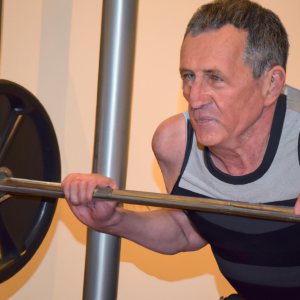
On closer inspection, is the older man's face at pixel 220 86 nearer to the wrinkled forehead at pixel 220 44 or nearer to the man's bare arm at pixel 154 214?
the wrinkled forehead at pixel 220 44

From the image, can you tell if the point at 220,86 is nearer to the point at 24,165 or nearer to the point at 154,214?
the point at 154,214

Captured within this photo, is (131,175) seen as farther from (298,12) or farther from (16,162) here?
(298,12)

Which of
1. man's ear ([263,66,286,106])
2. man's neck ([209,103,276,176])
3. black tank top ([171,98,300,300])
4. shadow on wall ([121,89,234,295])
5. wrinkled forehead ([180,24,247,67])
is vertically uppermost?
wrinkled forehead ([180,24,247,67])

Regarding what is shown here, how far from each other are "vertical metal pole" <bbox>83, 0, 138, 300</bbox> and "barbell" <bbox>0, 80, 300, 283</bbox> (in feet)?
0.48

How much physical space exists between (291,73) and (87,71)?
0.88 metres

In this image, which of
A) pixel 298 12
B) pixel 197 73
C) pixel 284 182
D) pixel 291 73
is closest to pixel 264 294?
pixel 284 182

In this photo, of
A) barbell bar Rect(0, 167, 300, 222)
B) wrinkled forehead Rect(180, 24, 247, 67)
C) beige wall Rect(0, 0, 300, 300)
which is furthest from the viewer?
beige wall Rect(0, 0, 300, 300)

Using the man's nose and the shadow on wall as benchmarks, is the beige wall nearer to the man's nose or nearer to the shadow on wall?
the shadow on wall

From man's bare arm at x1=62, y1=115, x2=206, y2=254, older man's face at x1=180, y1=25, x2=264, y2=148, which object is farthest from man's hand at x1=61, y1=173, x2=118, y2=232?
older man's face at x1=180, y1=25, x2=264, y2=148

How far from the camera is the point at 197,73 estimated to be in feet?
2.82

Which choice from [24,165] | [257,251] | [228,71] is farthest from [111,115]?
[257,251]

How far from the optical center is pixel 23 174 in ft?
3.60

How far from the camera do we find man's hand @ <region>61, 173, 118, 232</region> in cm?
85

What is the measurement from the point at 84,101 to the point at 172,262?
0.76 m
